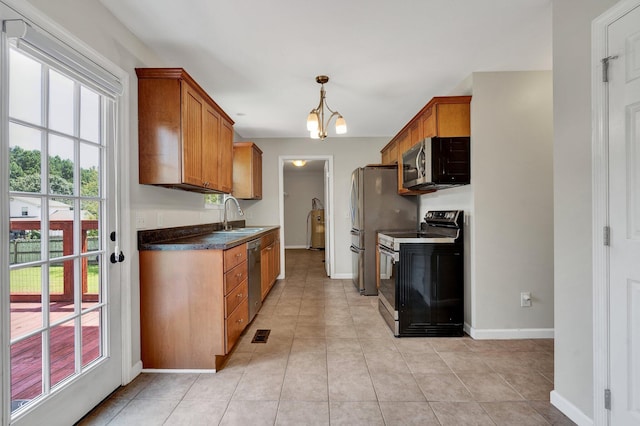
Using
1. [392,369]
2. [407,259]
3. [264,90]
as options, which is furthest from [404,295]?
[264,90]

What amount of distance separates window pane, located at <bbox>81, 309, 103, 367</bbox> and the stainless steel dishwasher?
1.31 metres

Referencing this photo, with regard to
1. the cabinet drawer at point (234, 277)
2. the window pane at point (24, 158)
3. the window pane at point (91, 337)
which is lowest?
the window pane at point (91, 337)

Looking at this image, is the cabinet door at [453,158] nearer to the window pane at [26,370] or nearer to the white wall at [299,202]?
the window pane at [26,370]

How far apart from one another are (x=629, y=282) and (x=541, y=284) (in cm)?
155

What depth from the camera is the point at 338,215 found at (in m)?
5.28

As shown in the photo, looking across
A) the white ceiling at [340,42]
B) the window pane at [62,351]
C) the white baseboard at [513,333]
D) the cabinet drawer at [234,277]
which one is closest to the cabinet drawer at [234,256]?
the cabinet drawer at [234,277]

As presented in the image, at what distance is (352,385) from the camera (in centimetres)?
207

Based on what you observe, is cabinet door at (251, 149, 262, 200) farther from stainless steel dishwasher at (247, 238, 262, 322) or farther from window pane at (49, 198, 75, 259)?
window pane at (49, 198, 75, 259)

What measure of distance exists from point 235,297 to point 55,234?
1332mm

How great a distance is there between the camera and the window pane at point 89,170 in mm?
1820

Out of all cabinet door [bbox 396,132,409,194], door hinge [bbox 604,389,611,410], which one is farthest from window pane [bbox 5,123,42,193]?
cabinet door [bbox 396,132,409,194]

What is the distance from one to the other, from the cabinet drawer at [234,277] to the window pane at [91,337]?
0.78 metres

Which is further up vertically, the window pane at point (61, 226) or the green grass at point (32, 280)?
the window pane at point (61, 226)

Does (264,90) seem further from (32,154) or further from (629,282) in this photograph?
(629,282)
